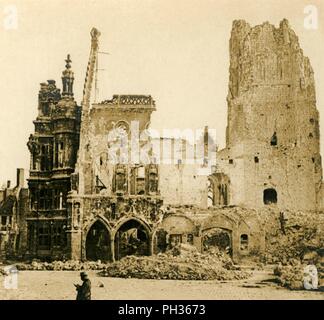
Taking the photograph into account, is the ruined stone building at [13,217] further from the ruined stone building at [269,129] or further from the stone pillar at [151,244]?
the ruined stone building at [269,129]

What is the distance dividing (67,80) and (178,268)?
33.7ft

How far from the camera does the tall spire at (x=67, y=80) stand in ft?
76.7

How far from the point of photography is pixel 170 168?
29.2 meters

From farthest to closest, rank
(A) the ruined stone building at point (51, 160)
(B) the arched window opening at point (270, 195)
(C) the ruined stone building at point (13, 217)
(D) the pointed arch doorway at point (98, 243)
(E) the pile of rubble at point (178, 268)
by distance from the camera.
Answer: (B) the arched window opening at point (270, 195)
(C) the ruined stone building at point (13, 217)
(A) the ruined stone building at point (51, 160)
(D) the pointed arch doorway at point (98, 243)
(E) the pile of rubble at point (178, 268)

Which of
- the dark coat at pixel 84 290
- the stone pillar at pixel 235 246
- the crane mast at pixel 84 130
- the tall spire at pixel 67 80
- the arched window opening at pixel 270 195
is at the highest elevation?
the tall spire at pixel 67 80

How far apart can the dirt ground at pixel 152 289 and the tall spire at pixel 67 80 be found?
8.89m

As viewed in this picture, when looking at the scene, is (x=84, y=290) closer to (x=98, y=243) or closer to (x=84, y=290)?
(x=84, y=290)

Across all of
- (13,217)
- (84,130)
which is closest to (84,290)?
(84,130)

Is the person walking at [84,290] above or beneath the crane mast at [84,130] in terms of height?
beneath

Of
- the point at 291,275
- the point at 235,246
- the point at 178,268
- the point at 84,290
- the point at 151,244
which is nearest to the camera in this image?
the point at 84,290

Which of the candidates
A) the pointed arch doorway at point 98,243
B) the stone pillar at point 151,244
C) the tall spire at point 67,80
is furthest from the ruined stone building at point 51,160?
the stone pillar at point 151,244

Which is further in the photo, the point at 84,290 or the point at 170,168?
the point at 170,168

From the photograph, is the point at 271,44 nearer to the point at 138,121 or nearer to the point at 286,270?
the point at 138,121

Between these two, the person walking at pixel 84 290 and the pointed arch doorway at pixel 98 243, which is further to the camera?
the pointed arch doorway at pixel 98 243
